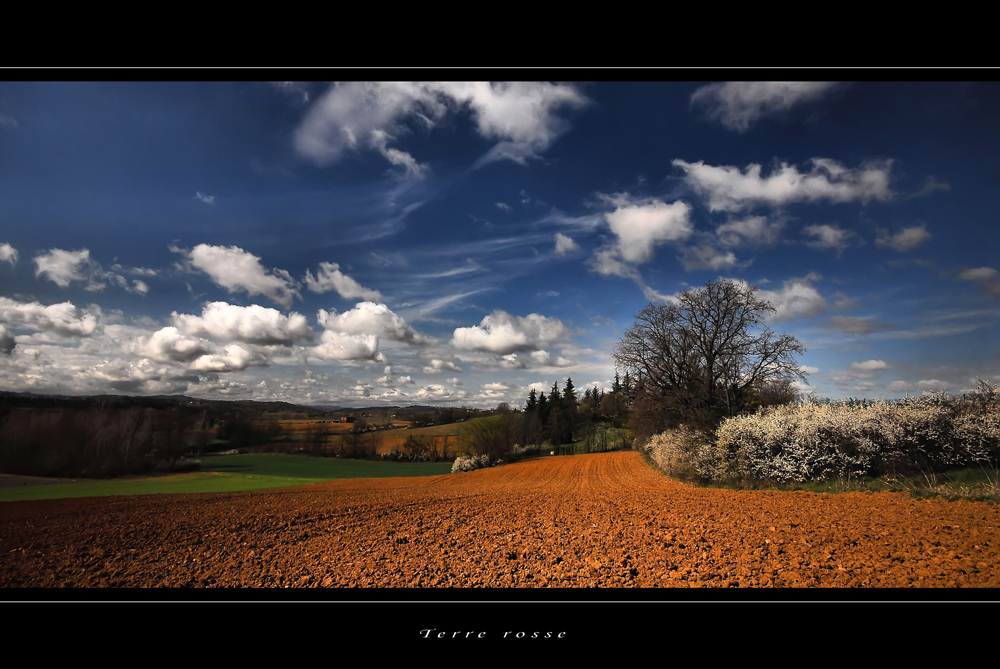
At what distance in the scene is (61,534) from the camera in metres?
4.10

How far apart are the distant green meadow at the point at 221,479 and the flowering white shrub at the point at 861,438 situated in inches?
467

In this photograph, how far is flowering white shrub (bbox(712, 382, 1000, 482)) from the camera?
16.2ft

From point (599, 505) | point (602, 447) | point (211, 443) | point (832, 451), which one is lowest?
point (602, 447)

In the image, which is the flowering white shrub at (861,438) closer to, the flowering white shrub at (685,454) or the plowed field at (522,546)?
the flowering white shrub at (685,454)

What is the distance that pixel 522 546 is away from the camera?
3.64 m

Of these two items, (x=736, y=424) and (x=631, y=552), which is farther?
(x=736, y=424)

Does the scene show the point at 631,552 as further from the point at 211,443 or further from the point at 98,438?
the point at 98,438

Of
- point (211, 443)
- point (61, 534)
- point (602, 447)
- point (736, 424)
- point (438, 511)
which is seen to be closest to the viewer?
point (61, 534)

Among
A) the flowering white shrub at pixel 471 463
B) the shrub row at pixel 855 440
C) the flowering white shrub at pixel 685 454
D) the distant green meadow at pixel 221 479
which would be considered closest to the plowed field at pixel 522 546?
the distant green meadow at pixel 221 479

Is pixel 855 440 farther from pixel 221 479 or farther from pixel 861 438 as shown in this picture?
pixel 221 479

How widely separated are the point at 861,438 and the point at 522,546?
6.88 meters

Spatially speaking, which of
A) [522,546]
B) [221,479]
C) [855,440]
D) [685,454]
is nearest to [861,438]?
[855,440]

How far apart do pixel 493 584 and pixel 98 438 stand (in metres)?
7.20
